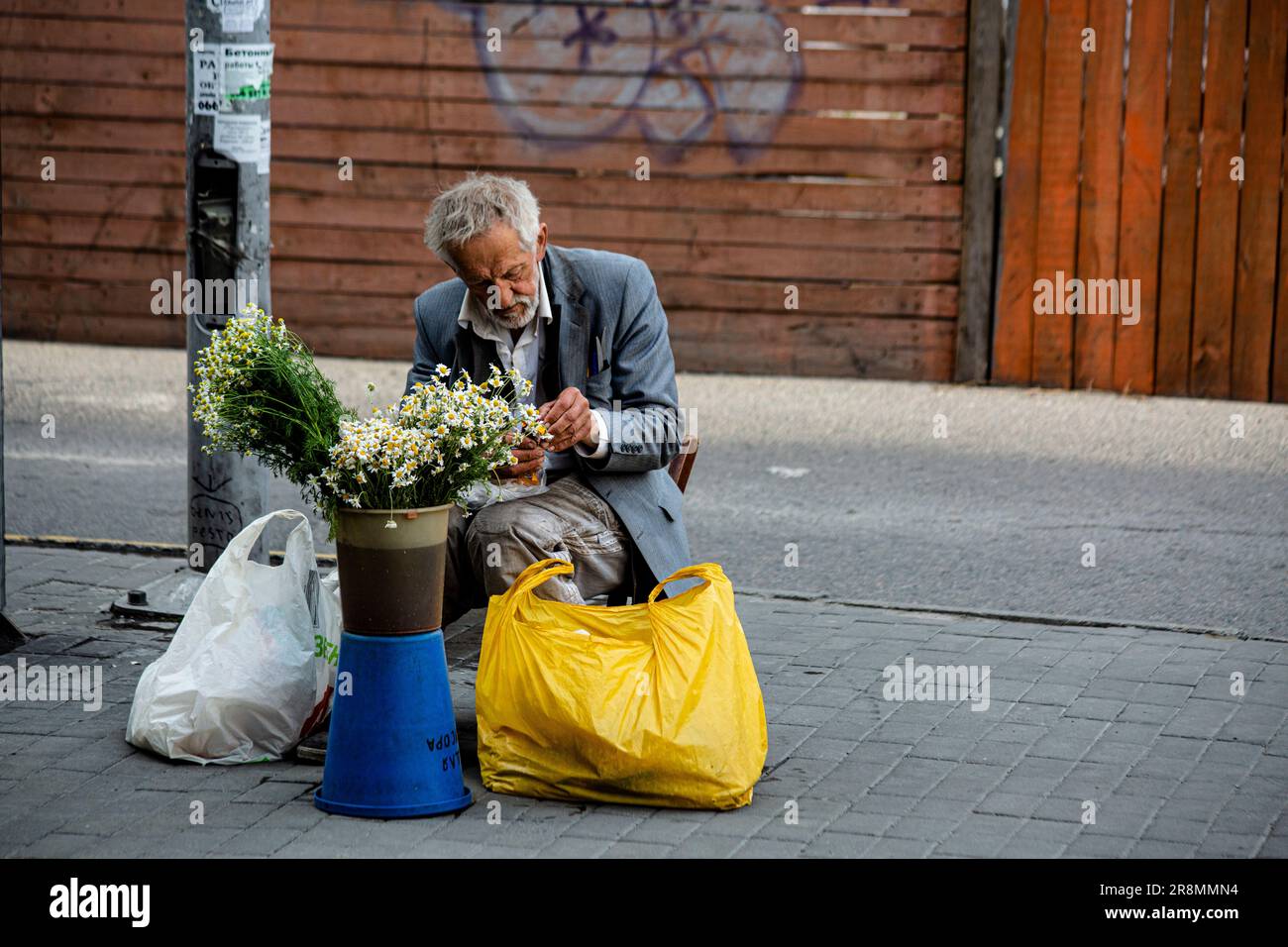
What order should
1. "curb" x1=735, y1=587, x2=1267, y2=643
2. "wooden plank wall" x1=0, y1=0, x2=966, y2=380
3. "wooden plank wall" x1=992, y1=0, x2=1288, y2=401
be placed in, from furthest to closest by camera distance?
"wooden plank wall" x1=0, y1=0, x2=966, y2=380
"wooden plank wall" x1=992, y1=0, x2=1288, y2=401
"curb" x1=735, y1=587, x2=1267, y2=643

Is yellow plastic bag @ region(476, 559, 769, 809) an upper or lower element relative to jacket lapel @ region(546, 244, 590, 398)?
lower

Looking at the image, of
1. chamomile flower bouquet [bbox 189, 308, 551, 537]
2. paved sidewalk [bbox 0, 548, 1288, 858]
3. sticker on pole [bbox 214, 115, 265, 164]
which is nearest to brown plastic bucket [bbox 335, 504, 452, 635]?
chamomile flower bouquet [bbox 189, 308, 551, 537]

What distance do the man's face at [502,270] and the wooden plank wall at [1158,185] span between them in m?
5.72

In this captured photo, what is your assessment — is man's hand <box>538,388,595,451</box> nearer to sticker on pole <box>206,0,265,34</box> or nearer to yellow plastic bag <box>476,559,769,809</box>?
yellow plastic bag <box>476,559,769,809</box>

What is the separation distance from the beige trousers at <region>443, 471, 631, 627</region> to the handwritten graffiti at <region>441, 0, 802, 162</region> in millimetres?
5639

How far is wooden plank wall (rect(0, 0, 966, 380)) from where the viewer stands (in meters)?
9.55

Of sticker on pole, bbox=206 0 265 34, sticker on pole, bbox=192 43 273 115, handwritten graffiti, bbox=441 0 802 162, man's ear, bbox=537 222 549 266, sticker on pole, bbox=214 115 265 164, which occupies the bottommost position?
man's ear, bbox=537 222 549 266

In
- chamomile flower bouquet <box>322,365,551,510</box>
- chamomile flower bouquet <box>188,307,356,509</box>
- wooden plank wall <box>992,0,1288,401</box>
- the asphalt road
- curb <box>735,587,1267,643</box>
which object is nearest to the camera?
chamomile flower bouquet <box>322,365,551,510</box>

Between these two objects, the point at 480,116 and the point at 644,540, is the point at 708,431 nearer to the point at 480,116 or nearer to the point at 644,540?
the point at 480,116

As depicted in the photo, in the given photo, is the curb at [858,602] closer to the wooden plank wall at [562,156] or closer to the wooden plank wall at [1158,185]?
the wooden plank wall at [562,156]

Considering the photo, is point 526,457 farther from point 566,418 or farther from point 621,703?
point 621,703

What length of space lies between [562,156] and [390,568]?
642 centimetres
